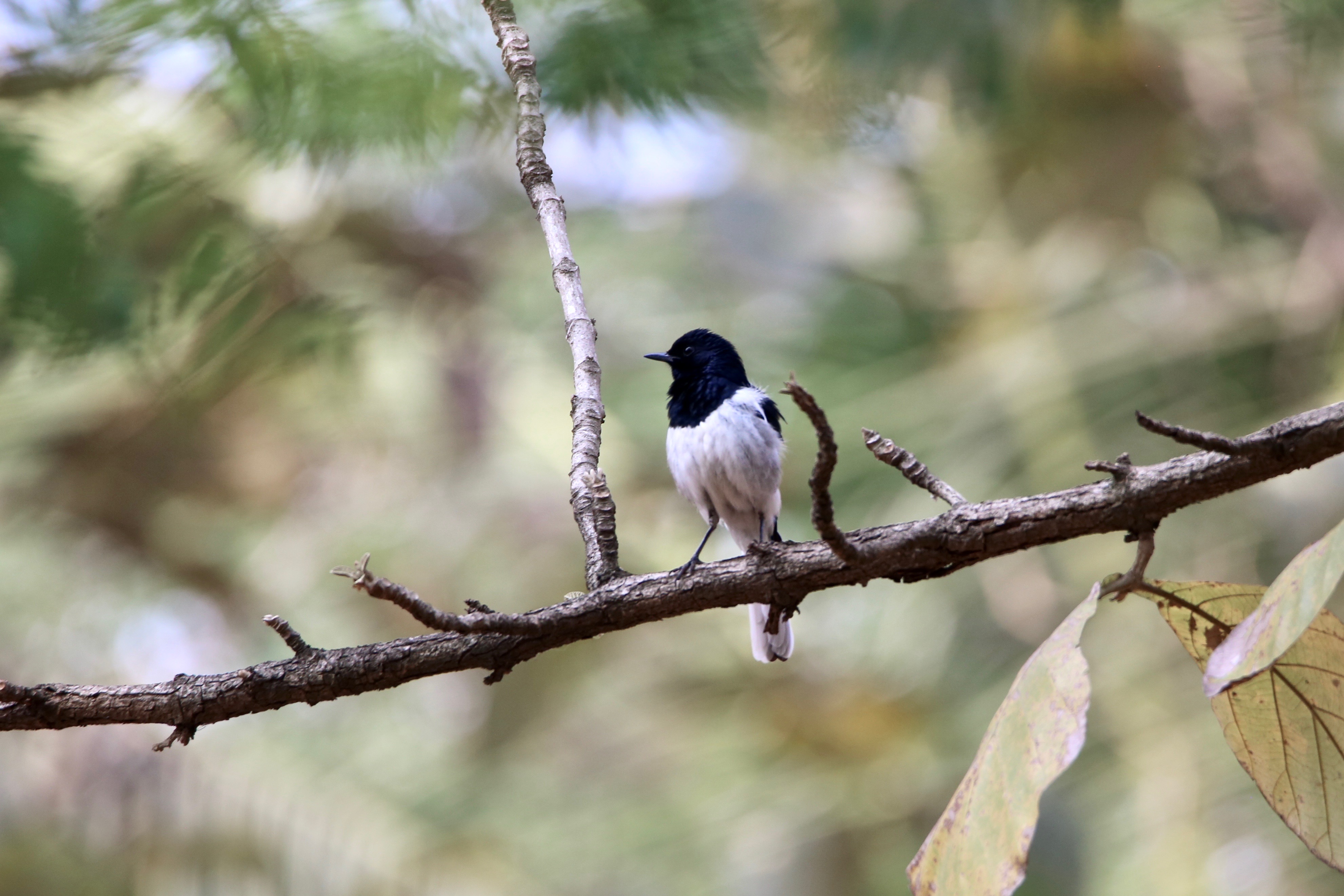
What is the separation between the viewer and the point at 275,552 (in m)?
4.60

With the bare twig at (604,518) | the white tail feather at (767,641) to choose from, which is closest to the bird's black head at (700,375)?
the white tail feather at (767,641)

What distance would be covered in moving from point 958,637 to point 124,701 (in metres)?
2.47

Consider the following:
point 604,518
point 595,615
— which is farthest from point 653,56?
point 595,615

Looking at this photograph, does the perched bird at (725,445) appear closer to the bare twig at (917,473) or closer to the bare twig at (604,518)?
the bare twig at (604,518)

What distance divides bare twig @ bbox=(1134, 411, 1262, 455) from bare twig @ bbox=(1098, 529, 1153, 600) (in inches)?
4.5

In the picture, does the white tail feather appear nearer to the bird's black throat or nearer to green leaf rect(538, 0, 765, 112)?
the bird's black throat

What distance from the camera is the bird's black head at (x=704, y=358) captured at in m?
2.91

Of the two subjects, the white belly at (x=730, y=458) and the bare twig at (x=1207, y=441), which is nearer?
the bare twig at (x=1207, y=441)

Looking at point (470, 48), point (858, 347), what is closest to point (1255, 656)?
point (470, 48)

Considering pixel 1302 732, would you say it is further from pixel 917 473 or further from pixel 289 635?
pixel 289 635

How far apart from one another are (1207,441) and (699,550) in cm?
135

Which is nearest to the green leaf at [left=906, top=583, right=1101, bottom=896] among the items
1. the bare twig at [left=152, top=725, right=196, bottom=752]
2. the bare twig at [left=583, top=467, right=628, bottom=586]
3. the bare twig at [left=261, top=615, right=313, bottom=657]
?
the bare twig at [left=583, top=467, right=628, bottom=586]

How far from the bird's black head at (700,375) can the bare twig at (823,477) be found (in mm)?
1537

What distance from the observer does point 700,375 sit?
114 inches
